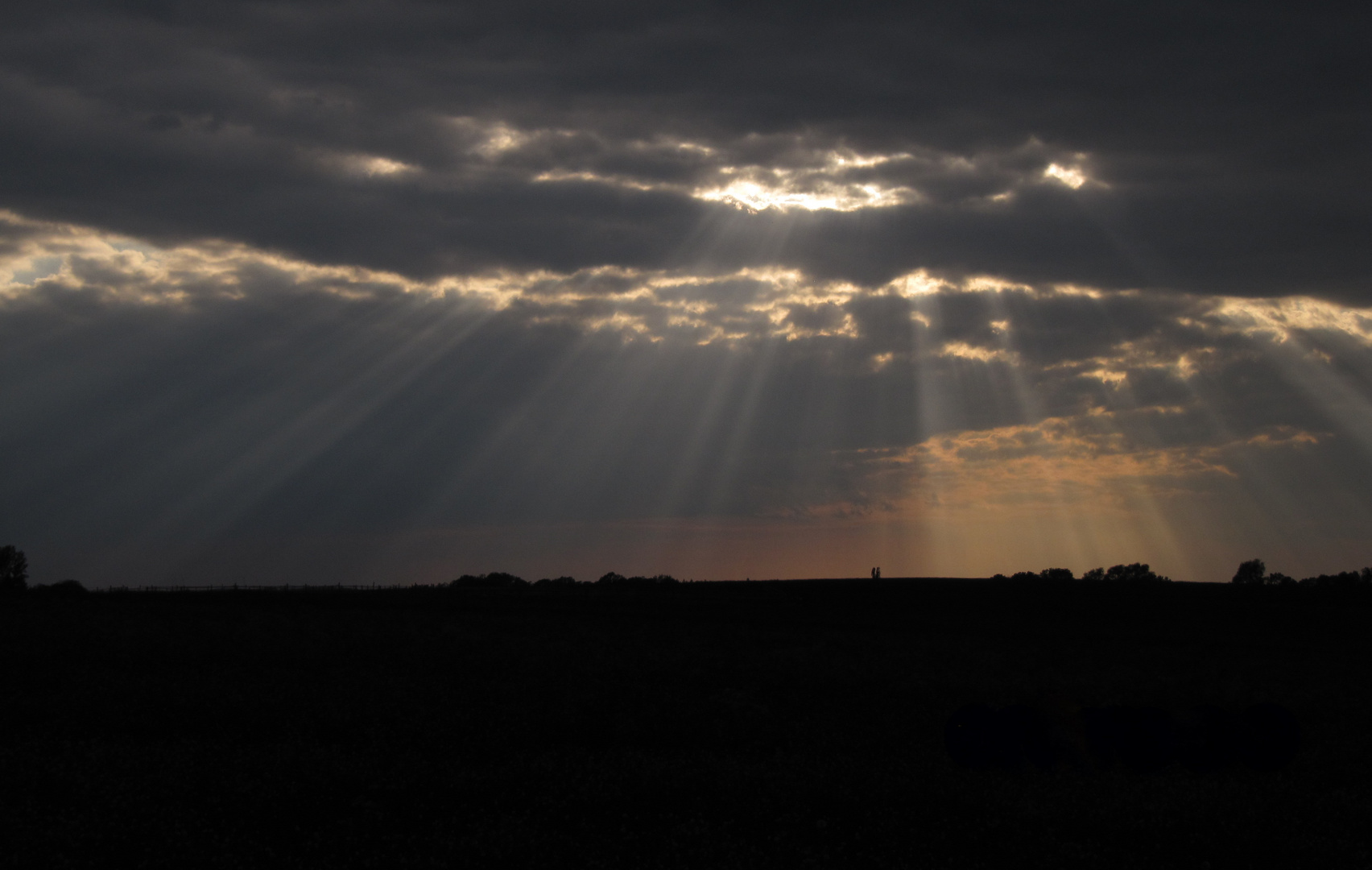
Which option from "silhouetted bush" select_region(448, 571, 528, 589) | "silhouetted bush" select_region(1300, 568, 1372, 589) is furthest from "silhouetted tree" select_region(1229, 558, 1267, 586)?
"silhouetted bush" select_region(448, 571, 528, 589)

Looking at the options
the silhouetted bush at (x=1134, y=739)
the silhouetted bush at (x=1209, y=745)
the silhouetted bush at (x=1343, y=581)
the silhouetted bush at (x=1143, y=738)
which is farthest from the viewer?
the silhouetted bush at (x=1343, y=581)

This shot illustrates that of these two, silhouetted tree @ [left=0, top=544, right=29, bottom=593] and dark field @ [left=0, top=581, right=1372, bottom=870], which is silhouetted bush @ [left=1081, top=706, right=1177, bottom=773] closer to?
dark field @ [left=0, top=581, right=1372, bottom=870]

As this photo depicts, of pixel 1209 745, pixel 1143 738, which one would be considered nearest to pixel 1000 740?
A: pixel 1143 738

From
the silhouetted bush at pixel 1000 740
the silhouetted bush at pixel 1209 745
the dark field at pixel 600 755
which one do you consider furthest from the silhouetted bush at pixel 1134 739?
the silhouetted bush at pixel 1000 740

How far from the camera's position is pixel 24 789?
47.8 ft

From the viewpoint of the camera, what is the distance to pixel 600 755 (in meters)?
18.4

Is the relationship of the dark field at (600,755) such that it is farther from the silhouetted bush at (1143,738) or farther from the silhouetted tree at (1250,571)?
the silhouetted tree at (1250,571)

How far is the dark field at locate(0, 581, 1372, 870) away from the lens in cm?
1295

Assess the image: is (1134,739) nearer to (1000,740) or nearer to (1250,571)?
(1000,740)

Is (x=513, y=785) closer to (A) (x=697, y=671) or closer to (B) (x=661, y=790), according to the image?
(B) (x=661, y=790)

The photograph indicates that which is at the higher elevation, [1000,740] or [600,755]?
[1000,740]

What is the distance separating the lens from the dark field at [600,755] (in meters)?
13.0

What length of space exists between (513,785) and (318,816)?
10.0 ft

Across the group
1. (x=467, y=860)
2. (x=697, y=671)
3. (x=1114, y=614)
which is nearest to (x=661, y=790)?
(x=467, y=860)
